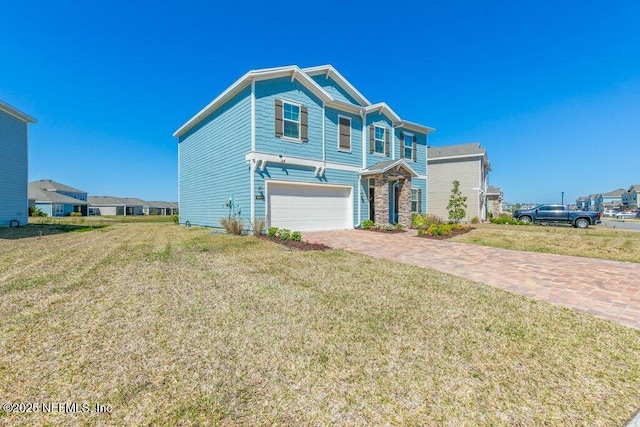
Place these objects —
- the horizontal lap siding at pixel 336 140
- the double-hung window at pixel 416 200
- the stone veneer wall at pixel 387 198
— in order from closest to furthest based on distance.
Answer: the horizontal lap siding at pixel 336 140
the stone veneer wall at pixel 387 198
the double-hung window at pixel 416 200

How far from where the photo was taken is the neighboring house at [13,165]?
14.8m

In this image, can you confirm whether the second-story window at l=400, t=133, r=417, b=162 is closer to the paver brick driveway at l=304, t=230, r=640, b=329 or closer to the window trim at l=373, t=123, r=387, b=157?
the window trim at l=373, t=123, r=387, b=157

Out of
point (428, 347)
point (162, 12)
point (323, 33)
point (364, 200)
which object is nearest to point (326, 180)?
point (364, 200)

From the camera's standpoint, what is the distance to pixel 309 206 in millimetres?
13531

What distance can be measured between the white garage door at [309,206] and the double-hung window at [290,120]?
7.86 ft

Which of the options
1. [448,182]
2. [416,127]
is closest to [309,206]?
[416,127]

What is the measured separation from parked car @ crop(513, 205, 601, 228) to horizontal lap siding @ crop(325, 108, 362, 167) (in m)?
15.9

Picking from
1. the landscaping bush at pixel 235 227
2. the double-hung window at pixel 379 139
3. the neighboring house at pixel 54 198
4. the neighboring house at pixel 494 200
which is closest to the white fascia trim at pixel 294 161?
the double-hung window at pixel 379 139

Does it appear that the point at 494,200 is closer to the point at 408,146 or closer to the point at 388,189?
the point at 408,146

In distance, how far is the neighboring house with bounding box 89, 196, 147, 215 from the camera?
2290 inches

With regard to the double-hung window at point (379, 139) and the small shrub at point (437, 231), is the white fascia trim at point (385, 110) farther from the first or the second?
the small shrub at point (437, 231)

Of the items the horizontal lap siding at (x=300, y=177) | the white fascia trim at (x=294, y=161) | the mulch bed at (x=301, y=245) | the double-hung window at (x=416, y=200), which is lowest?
the mulch bed at (x=301, y=245)

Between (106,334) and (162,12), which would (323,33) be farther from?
(106,334)

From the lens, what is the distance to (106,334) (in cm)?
299
